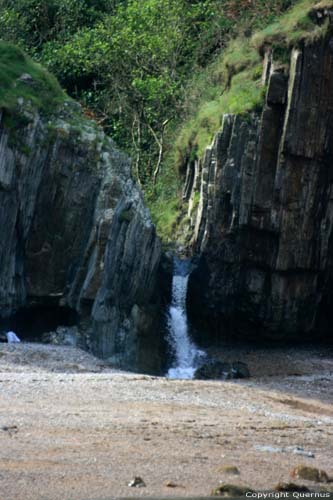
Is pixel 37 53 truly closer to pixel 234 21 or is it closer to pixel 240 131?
pixel 234 21

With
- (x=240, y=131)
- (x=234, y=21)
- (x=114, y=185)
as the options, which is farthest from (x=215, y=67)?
(x=114, y=185)

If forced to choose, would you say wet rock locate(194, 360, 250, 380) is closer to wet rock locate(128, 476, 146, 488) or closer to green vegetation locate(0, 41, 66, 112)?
green vegetation locate(0, 41, 66, 112)

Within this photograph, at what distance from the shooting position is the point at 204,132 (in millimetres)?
39812

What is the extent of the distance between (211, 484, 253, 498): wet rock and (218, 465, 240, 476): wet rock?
1.13 meters

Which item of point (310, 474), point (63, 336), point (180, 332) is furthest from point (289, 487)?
point (180, 332)

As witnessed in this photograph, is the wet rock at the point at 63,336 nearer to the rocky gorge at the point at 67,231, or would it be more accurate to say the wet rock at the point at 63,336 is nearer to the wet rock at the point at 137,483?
the rocky gorge at the point at 67,231

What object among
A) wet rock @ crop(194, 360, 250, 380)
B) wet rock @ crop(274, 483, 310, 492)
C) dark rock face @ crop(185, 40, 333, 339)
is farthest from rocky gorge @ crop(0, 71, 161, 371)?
wet rock @ crop(274, 483, 310, 492)

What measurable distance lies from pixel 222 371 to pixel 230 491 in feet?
51.3

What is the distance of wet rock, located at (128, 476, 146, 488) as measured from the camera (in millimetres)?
16375

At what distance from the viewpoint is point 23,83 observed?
114 feet

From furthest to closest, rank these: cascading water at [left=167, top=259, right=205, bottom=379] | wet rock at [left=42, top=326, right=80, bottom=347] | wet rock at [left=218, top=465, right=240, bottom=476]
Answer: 1. cascading water at [left=167, top=259, right=205, bottom=379]
2. wet rock at [left=42, top=326, right=80, bottom=347]
3. wet rock at [left=218, top=465, right=240, bottom=476]

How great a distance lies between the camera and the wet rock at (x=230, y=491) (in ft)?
53.4

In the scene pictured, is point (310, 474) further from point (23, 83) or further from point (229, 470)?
point (23, 83)

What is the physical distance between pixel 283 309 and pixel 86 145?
8.33 m
